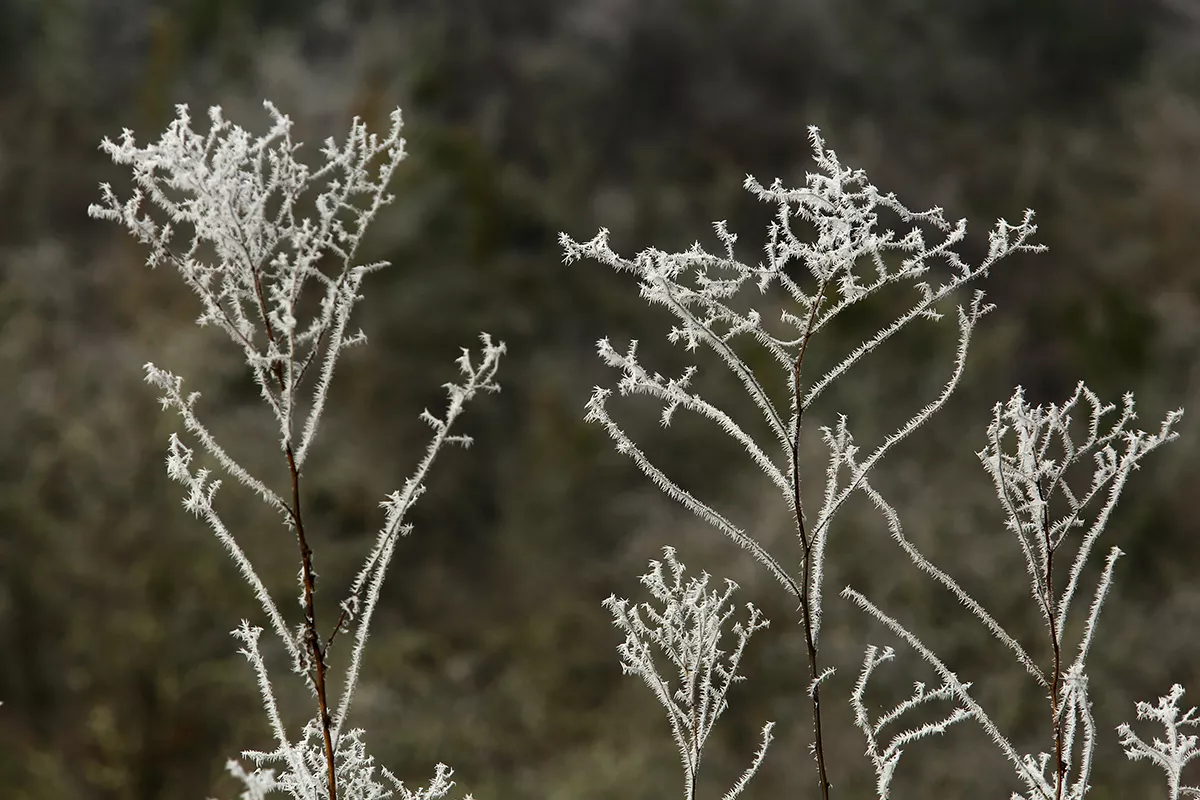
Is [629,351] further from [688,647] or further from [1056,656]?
[1056,656]

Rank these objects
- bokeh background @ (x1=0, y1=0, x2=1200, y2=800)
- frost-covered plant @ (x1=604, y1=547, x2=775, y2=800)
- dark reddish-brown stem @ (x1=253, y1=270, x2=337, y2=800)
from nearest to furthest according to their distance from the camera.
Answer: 1. dark reddish-brown stem @ (x1=253, y1=270, x2=337, y2=800)
2. frost-covered plant @ (x1=604, y1=547, x2=775, y2=800)
3. bokeh background @ (x1=0, y1=0, x2=1200, y2=800)

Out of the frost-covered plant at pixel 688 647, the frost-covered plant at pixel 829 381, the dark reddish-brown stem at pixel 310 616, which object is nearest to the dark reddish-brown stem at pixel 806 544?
the frost-covered plant at pixel 829 381

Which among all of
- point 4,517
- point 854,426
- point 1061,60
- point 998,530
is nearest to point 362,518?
point 4,517

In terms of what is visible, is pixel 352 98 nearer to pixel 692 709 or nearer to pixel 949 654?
pixel 949 654

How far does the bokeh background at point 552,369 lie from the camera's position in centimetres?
609

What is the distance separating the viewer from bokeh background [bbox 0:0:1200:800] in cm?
609

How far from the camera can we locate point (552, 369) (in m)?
9.21

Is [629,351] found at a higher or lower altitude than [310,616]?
higher

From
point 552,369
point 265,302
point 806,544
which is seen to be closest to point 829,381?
point 806,544

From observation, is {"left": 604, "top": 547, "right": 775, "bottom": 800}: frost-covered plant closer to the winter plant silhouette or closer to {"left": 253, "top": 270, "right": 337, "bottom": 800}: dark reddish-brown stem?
the winter plant silhouette

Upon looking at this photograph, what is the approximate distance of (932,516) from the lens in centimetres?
705

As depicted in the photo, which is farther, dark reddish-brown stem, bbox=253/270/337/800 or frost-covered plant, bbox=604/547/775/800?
frost-covered plant, bbox=604/547/775/800

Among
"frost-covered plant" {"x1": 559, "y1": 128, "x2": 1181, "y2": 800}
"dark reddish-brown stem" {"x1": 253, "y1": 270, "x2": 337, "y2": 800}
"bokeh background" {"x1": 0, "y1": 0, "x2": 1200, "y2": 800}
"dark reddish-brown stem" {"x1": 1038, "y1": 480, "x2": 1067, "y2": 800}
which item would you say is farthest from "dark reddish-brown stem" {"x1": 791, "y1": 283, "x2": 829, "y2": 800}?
"bokeh background" {"x1": 0, "y1": 0, "x2": 1200, "y2": 800}

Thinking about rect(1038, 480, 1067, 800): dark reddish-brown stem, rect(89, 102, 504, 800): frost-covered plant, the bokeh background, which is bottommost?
rect(1038, 480, 1067, 800): dark reddish-brown stem
